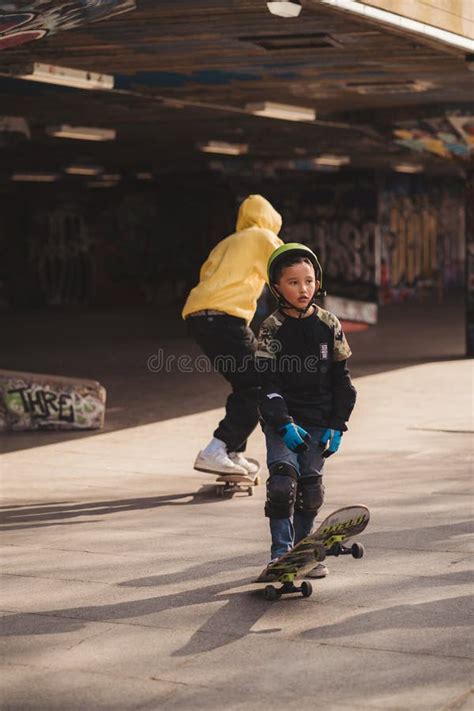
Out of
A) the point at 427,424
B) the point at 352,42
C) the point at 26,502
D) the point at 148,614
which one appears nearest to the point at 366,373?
the point at 427,424

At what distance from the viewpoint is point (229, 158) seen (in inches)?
1145

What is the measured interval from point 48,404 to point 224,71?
13.1 feet

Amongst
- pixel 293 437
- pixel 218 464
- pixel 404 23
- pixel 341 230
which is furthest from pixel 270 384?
pixel 341 230

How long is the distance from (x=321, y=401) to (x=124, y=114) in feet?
42.2

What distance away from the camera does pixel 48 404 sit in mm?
11805

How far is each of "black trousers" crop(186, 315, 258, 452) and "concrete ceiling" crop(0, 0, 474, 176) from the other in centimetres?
219

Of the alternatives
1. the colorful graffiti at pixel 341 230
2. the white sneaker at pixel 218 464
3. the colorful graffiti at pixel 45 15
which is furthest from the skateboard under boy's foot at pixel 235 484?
the colorful graffiti at pixel 341 230

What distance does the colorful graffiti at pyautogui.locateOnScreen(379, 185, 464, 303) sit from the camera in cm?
3312

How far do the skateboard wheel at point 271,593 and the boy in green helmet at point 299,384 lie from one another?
0.23 m

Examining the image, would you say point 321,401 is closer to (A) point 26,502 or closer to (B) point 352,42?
(A) point 26,502

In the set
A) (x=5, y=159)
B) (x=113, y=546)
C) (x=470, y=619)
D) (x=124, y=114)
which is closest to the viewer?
(x=470, y=619)

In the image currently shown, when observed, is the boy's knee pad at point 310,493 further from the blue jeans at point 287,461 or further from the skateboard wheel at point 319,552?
the skateboard wheel at point 319,552

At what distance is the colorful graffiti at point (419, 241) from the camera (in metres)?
33.1

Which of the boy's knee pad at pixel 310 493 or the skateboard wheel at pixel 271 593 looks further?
the boy's knee pad at pixel 310 493
